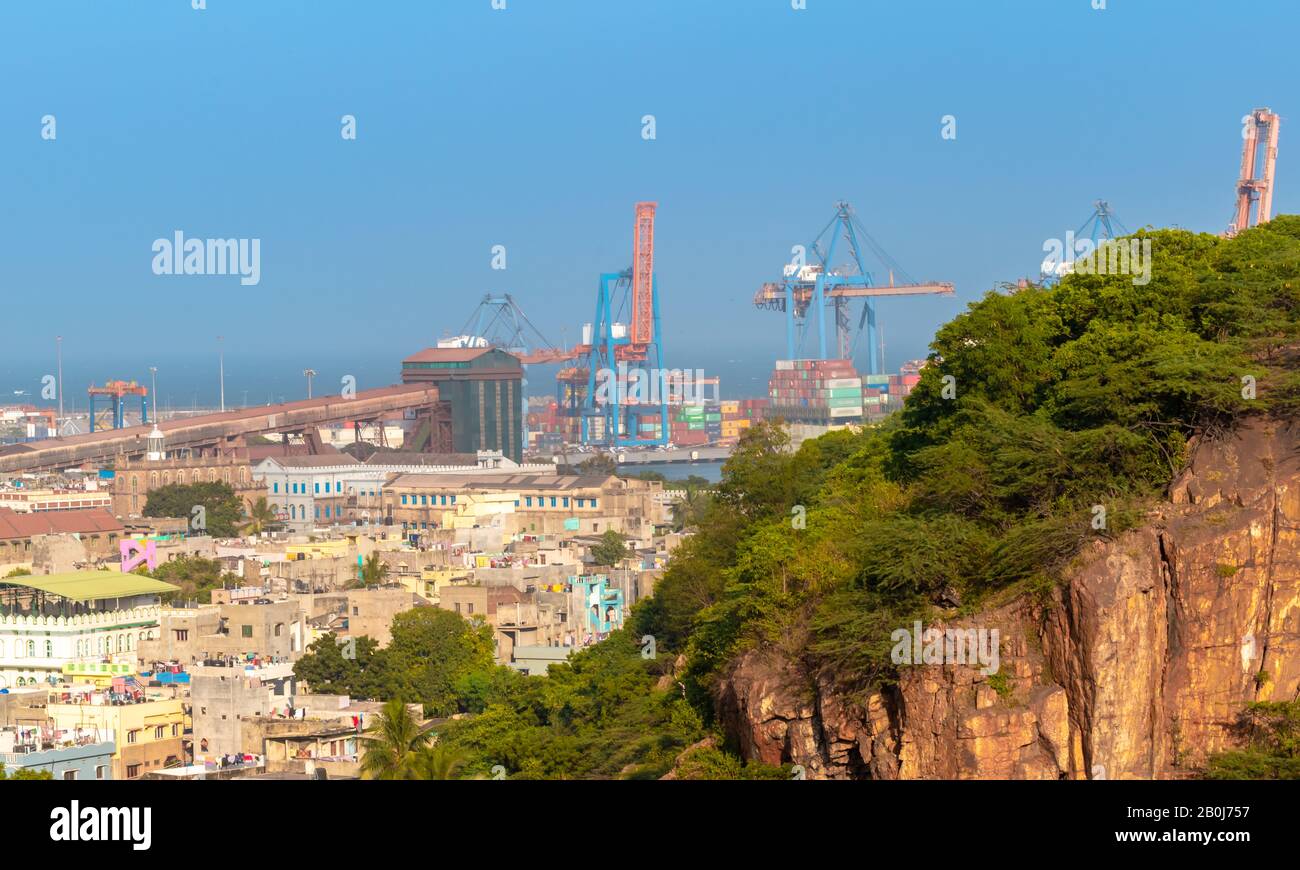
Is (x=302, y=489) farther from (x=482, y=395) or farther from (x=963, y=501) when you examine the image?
(x=963, y=501)

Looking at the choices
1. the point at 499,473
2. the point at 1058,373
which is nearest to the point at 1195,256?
the point at 1058,373

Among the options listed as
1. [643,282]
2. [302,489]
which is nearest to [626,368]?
[643,282]

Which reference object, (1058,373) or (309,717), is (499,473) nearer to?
(309,717)

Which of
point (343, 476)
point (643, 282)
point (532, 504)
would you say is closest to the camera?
point (532, 504)

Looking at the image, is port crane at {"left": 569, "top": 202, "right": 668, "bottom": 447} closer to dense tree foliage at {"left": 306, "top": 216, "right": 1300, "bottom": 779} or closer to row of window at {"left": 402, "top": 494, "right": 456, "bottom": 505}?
row of window at {"left": 402, "top": 494, "right": 456, "bottom": 505}

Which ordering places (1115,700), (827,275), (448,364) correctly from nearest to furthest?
1. (1115,700)
2. (448,364)
3. (827,275)

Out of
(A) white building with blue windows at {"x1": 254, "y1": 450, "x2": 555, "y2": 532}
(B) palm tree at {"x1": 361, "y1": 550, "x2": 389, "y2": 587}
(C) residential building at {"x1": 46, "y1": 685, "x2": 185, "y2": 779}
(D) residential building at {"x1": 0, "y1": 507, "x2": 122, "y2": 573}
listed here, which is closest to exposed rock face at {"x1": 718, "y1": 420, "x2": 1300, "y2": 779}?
(C) residential building at {"x1": 46, "y1": 685, "x2": 185, "y2": 779}
